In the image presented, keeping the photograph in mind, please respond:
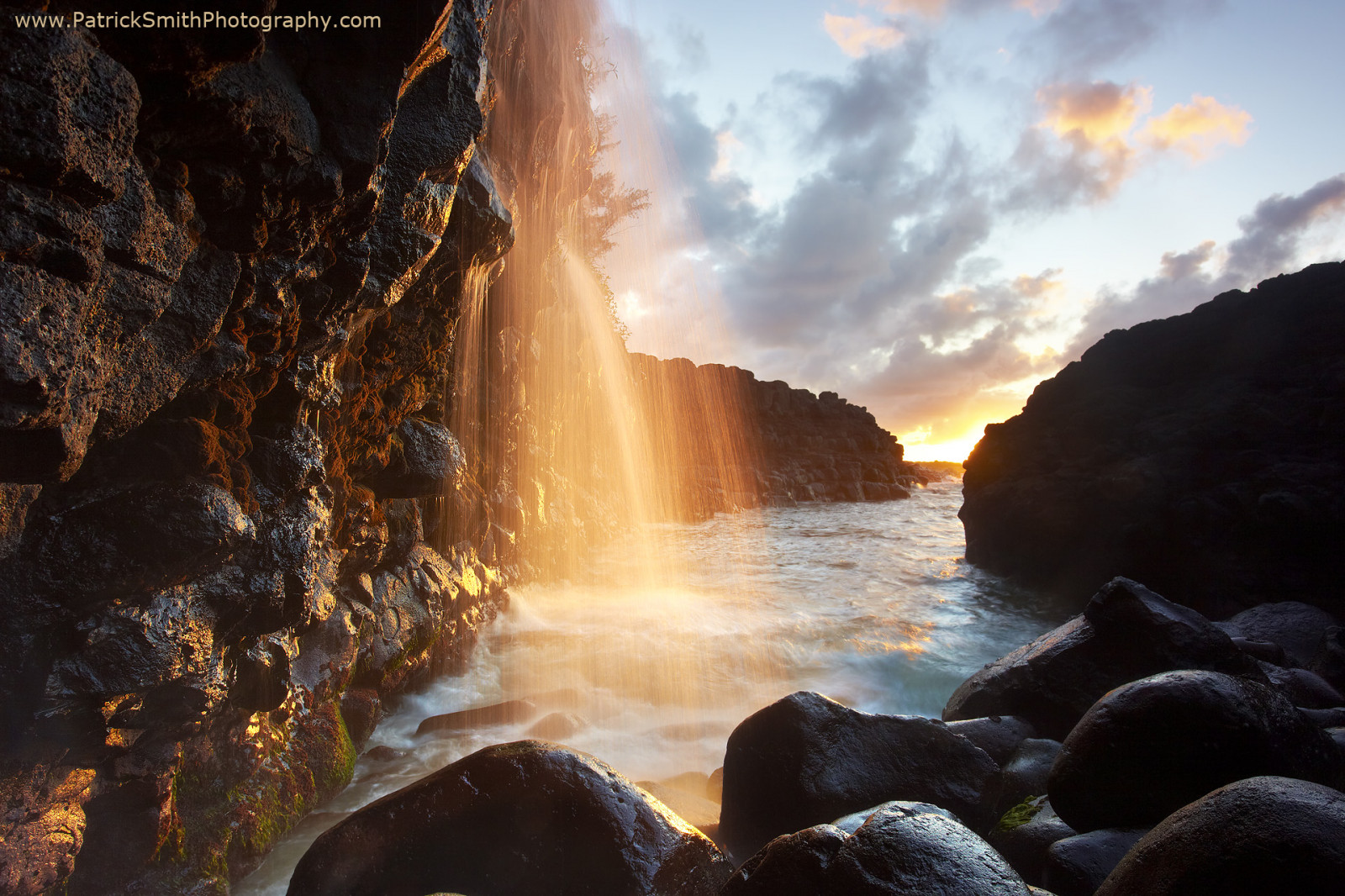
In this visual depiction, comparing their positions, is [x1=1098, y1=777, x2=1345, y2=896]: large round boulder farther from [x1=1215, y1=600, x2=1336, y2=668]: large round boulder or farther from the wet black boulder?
[x1=1215, y1=600, x2=1336, y2=668]: large round boulder

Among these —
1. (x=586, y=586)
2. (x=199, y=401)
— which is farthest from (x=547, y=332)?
(x=199, y=401)

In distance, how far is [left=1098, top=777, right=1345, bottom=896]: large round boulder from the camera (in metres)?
1.90

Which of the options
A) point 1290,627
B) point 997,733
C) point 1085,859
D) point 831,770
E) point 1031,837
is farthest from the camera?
point 1290,627

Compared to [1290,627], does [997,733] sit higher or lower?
lower

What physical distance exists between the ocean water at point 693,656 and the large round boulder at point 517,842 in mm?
1019

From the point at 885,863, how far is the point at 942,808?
3.27 feet

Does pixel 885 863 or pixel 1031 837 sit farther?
pixel 1031 837

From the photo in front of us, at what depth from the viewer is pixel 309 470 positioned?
12.2ft

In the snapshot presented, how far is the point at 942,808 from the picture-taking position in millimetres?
2969

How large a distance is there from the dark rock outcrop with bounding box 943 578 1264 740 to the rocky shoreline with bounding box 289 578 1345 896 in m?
0.02

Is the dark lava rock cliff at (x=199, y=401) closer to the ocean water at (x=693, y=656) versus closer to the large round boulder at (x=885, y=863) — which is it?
the ocean water at (x=693, y=656)

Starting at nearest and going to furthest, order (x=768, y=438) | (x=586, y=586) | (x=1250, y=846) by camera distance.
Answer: (x=1250, y=846)
(x=586, y=586)
(x=768, y=438)

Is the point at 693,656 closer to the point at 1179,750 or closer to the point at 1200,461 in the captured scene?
the point at 1179,750

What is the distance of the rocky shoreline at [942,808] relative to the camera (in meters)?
2.13
